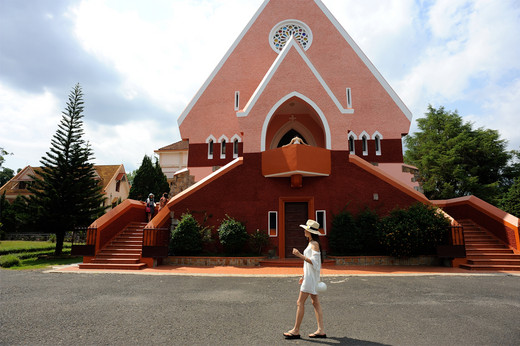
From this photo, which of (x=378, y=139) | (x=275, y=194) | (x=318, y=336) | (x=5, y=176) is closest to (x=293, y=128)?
(x=378, y=139)

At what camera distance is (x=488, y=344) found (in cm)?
385

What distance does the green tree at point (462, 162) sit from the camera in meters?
25.4

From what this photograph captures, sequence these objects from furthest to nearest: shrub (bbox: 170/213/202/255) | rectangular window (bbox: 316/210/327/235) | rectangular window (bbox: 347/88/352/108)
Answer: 1. rectangular window (bbox: 347/88/352/108)
2. rectangular window (bbox: 316/210/327/235)
3. shrub (bbox: 170/213/202/255)

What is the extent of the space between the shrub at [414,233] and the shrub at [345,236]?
3.23 feet

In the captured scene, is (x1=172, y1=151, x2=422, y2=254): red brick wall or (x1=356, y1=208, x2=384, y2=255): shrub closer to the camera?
(x1=356, y1=208, x2=384, y2=255): shrub

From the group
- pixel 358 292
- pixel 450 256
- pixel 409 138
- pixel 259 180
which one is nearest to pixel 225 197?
pixel 259 180

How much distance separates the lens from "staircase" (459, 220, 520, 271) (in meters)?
10.4

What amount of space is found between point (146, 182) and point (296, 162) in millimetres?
15423

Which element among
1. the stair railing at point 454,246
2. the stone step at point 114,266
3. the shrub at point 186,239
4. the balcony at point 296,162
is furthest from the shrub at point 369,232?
the stone step at point 114,266

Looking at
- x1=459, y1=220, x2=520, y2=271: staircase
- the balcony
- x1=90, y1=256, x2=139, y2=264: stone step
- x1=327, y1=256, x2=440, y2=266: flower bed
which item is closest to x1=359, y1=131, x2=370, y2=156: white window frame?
the balcony

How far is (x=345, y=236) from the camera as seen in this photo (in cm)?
1158

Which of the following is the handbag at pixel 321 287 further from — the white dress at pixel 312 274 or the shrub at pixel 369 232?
the shrub at pixel 369 232

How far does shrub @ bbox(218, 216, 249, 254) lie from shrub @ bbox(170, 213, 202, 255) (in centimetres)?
100

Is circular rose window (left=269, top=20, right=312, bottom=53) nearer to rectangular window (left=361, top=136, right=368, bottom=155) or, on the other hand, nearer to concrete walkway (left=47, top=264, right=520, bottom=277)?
rectangular window (left=361, top=136, right=368, bottom=155)
